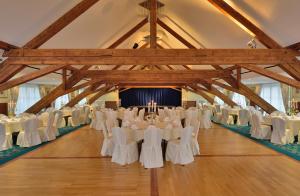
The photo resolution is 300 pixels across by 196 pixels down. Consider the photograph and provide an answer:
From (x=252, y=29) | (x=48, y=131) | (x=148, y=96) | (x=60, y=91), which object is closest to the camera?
(x=252, y=29)

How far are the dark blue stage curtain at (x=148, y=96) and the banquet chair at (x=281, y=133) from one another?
1625 centimetres

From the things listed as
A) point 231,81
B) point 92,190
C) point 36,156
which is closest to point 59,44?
point 36,156

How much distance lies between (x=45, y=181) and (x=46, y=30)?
3.88m

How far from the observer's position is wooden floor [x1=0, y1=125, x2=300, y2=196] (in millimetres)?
4180

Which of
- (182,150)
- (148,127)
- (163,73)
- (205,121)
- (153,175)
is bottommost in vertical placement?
(153,175)

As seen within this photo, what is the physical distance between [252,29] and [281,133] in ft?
11.8

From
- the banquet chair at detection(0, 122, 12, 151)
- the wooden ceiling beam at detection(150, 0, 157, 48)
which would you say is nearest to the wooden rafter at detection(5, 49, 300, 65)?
the wooden ceiling beam at detection(150, 0, 157, 48)

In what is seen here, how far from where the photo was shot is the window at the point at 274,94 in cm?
1444

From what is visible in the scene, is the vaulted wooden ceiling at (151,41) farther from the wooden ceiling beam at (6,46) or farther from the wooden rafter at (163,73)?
the wooden rafter at (163,73)

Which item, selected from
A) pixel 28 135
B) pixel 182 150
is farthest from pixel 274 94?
pixel 28 135

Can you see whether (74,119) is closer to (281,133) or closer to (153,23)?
(153,23)

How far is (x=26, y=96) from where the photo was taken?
50.1 ft

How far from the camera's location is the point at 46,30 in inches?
246

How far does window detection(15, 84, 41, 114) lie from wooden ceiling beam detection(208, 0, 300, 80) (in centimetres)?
1307
